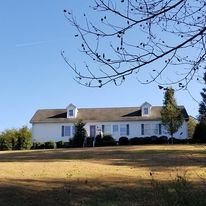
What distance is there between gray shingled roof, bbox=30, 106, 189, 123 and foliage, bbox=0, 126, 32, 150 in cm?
1394

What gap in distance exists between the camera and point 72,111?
70.2m

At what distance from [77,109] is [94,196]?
57732 mm

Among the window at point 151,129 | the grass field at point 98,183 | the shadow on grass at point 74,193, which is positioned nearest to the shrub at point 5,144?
the window at point 151,129

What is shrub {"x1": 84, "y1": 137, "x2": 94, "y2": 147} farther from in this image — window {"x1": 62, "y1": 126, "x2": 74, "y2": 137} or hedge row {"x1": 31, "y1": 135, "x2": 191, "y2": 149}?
window {"x1": 62, "y1": 126, "x2": 74, "y2": 137}

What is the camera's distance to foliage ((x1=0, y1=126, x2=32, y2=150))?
5356 centimetres

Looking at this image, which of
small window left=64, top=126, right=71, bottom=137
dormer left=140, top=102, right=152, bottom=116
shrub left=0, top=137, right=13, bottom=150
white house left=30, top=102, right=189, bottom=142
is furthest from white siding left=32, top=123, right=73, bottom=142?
shrub left=0, top=137, right=13, bottom=150

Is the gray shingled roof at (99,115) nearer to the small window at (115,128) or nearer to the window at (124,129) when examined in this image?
the small window at (115,128)

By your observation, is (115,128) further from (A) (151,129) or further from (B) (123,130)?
(A) (151,129)

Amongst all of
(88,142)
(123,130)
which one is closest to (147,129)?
(123,130)

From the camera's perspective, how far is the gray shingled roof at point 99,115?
223ft

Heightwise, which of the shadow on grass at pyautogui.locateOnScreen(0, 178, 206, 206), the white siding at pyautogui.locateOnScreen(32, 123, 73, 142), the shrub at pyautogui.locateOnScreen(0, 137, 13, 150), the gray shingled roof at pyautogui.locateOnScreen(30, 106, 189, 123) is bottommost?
the shadow on grass at pyautogui.locateOnScreen(0, 178, 206, 206)

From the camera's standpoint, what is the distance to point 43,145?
5594 centimetres

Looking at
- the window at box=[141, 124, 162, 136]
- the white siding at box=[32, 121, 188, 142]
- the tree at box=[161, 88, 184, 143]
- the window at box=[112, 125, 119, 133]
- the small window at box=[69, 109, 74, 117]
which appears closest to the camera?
the tree at box=[161, 88, 184, 143]

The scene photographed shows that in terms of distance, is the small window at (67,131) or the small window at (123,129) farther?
the small window at (67,131)
